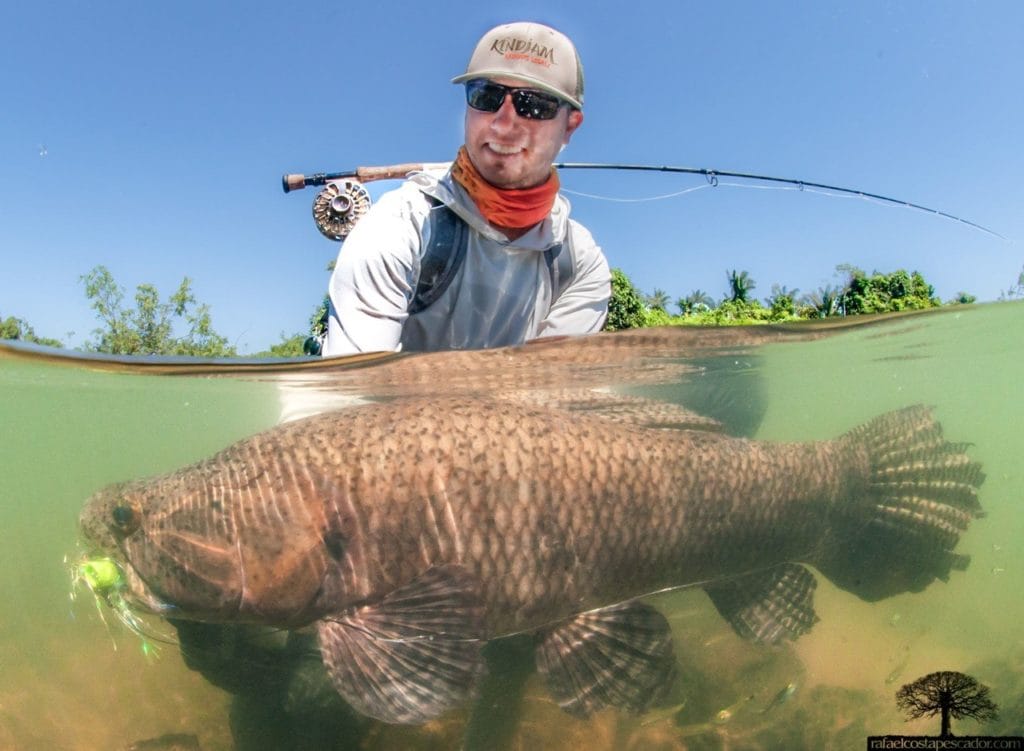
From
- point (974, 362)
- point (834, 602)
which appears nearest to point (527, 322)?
point (834, 602)

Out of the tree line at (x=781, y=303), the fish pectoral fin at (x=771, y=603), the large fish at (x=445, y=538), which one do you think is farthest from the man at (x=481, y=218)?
the tree line at (x=781, y=303)

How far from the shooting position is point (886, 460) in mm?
5184

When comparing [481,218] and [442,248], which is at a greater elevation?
[481,218]

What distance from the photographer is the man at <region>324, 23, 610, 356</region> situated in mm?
4137

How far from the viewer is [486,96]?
4.33 meters

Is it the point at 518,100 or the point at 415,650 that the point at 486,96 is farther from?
the point at 415,650

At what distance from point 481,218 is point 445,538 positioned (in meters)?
1.88

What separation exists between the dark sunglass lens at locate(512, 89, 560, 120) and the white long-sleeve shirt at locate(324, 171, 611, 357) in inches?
23.2

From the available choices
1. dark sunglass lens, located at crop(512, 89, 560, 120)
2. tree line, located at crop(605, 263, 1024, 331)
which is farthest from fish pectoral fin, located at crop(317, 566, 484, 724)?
tree line, located at crop(605, 263, 1024, 331)

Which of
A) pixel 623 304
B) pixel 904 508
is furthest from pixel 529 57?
pixel 623 304

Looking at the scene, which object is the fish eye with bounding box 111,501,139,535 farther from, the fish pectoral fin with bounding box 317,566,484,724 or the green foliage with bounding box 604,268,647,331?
the green foliage with bounding box 604,268,647,331

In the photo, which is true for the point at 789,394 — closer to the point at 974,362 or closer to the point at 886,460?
the point at 974,362

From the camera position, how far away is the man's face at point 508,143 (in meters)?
4.31

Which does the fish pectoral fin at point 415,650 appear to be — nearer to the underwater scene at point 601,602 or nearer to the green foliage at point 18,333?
the underwater scene at point 601,602
